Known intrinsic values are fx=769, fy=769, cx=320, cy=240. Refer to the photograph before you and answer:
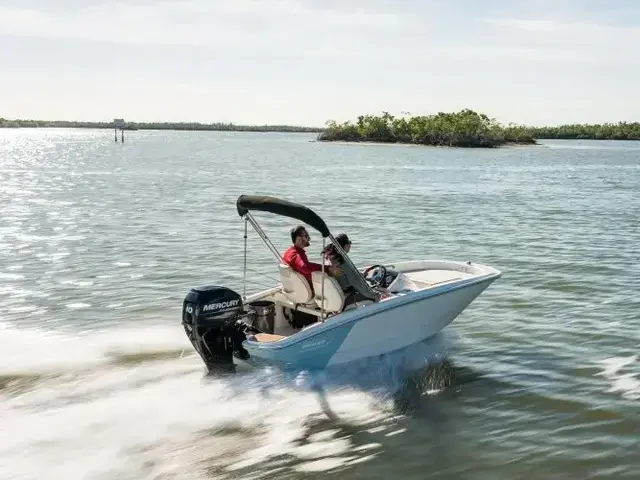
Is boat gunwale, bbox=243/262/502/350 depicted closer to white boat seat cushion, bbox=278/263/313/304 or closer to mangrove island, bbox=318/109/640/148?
white boat seat cushion, bbox=278/263/313/304

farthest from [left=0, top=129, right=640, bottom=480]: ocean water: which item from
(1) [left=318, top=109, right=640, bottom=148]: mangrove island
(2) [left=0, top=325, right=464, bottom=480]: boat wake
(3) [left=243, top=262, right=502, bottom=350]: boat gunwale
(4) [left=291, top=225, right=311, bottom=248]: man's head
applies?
(1) [left=318, top=109, right=640, bottom=148]: mangrove island

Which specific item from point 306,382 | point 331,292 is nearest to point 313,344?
point 306,382

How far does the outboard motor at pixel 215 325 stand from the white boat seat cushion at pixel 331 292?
112 cm

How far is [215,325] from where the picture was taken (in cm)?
998

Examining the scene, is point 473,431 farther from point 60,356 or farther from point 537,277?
point 537,277

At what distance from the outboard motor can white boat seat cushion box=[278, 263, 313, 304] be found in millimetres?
839

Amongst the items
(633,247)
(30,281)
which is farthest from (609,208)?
(30,281)

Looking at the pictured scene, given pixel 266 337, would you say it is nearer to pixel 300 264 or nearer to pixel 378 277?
pixel 300 264

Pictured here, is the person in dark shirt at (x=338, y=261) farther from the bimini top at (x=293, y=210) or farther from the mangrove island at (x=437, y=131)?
the mangrove island at (x=437, y=131)

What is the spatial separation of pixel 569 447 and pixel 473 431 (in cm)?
105

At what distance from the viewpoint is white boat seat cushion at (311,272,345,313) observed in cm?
1051

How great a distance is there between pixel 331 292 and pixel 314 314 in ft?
1.58

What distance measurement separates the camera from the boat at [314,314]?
10.0 meters

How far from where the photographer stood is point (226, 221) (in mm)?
28688
